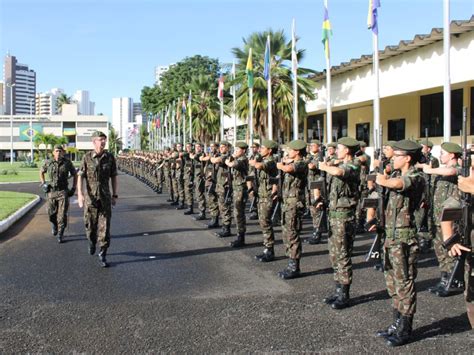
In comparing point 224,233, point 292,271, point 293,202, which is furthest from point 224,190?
point 292,271

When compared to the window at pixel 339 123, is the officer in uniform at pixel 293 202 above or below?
below

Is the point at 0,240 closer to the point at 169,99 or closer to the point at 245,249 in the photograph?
the point at 245,249

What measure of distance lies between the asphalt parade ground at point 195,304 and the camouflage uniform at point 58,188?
79 cm

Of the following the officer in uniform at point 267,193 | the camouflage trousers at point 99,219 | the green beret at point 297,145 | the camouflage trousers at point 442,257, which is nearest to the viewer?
the camouflage trousers at point 442,257

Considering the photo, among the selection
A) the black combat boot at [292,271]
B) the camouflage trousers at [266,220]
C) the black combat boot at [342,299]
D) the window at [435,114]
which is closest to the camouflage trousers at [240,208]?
the camouflage trousers at [266,220]

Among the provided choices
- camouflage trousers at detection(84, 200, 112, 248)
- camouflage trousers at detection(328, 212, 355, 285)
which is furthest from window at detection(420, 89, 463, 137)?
camouflage trousers at detection(84, 200, 112, 248)

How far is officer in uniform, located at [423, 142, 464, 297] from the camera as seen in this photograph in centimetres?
569

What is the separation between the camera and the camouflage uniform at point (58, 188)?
9125mm

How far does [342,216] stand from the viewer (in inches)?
210

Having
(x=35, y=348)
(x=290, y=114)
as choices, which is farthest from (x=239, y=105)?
(x=35, y=348)

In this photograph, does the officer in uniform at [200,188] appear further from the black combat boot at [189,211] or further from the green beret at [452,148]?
the green beret at [452,148]

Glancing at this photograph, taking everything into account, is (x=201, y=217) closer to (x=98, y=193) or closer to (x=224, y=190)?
(x=224, y=190)

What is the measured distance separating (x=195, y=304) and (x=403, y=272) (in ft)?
7.15

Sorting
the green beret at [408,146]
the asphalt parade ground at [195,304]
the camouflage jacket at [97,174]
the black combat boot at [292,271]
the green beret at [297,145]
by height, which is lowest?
the asphalt parade ground at [195,304]
